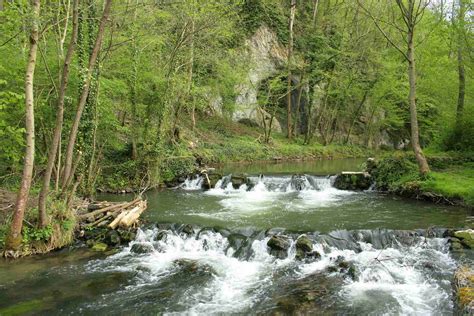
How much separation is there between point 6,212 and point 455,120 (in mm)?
18374

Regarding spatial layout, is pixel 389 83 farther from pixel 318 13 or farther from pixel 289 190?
pixel 289 190

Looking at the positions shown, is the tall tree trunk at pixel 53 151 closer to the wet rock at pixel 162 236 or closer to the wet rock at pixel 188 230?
→ the wet rock at pixel 162 236

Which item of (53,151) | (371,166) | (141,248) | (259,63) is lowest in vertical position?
(141,248)

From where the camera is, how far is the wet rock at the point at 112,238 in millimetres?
10144

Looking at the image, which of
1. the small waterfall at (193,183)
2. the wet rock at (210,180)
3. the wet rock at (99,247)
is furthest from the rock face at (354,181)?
the wet rock at (99,247)

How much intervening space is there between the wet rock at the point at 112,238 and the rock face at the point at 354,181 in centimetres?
1090

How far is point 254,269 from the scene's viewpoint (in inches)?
342

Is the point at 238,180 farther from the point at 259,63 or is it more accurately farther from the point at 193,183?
the point at 259,63

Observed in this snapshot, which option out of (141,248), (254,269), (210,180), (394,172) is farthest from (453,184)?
(141,248)

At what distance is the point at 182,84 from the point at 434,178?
38.0 ft

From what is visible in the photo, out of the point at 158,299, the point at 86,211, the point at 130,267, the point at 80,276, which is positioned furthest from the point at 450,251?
the point at 86,211

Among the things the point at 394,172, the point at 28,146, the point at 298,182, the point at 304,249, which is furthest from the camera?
the point at 298,182

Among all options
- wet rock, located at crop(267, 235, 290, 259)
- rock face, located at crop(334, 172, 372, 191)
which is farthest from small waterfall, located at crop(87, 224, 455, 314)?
rock face, located at crop(334, 172, 372, 191)

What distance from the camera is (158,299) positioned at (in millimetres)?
7156
